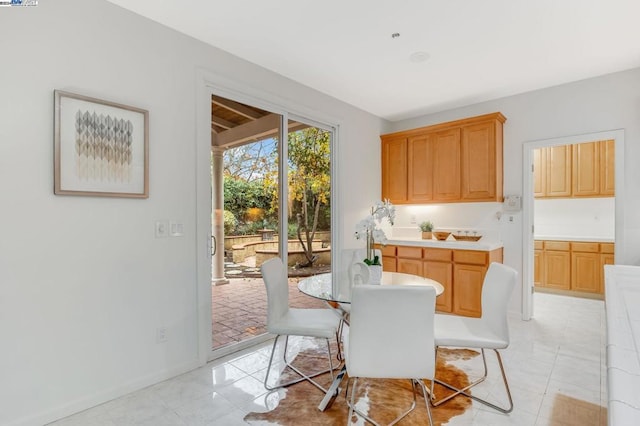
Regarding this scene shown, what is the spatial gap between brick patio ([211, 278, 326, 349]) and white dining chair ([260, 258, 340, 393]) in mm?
684

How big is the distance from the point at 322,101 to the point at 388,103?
0.94 m

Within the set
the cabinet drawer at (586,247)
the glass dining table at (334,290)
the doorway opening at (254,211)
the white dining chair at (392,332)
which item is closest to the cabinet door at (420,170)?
the doorway opening at (254,211)

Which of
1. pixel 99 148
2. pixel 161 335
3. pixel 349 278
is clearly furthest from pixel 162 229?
pixel 349 278

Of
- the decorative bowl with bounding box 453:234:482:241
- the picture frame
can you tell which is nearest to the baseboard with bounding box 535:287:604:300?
the decorative bowl with bounding box 453:234:482:241

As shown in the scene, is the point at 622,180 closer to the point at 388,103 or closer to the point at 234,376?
the point at 388,103

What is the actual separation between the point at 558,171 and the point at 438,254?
2.79m

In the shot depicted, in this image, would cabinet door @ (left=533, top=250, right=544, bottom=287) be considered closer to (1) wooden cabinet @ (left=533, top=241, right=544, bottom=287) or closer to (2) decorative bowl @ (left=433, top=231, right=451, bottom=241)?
(1) wooden cabinet @ (left=533, top=241, right=544, bottom=287)

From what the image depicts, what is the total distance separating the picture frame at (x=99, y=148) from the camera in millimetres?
2045

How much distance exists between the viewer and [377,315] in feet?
5.37

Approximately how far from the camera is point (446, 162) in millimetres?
4215

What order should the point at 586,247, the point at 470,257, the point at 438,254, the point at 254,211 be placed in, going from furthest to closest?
1. the point at 586,247
2. the point at 438,254
3. the point at 470,257
4. the point at 254,211

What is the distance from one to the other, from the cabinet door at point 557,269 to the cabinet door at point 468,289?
2.15m

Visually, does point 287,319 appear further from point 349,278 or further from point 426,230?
point 426,230

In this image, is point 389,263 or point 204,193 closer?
point 204,193
